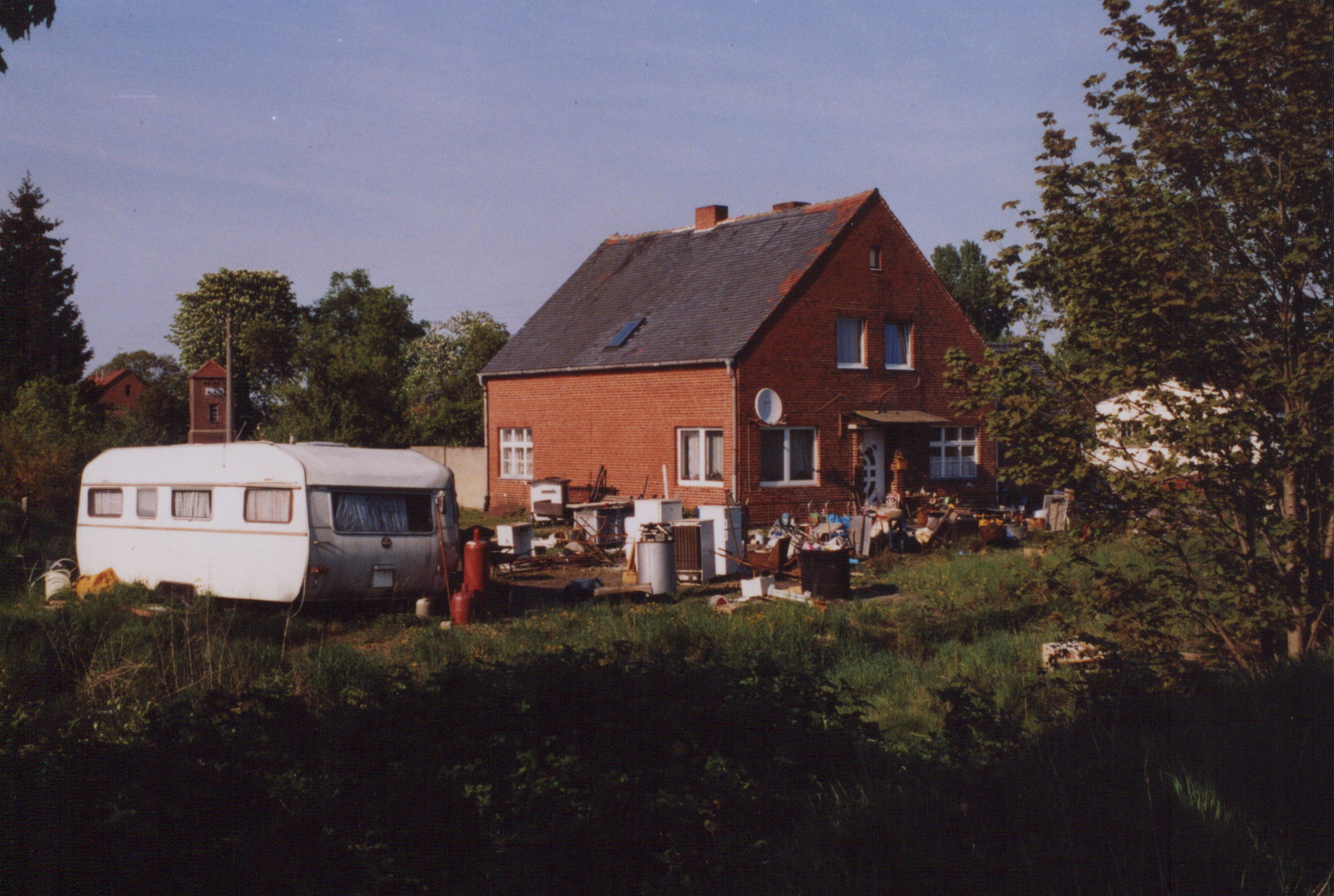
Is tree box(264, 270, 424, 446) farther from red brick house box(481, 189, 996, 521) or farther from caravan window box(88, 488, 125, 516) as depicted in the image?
caravan window box(88, 488, 125, 516)

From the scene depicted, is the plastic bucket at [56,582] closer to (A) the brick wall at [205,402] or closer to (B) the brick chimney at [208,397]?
(B) the brick chimney at [208,397]

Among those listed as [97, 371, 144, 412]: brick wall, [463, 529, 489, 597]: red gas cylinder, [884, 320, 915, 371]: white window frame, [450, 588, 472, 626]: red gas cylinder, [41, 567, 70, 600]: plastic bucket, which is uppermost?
[97, 371, 144, 412]: brick wall

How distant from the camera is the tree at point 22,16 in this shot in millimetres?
5684

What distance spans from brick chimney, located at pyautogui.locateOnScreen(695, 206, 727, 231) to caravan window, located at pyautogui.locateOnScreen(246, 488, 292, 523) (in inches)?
743

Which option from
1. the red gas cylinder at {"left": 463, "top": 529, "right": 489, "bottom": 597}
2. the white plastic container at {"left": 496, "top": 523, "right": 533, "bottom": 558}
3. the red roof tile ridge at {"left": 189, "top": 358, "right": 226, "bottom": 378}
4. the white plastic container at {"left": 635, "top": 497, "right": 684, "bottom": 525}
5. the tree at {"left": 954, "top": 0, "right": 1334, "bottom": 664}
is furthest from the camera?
the red roof tile ridge at {"left": 189, "top": 358, "right": 226, "bottom": 378}

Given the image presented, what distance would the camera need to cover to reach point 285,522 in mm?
A: 13852

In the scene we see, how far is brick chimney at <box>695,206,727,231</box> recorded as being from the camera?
101ft

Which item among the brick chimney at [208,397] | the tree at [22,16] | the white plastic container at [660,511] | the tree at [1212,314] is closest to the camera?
the tree at [22,16]

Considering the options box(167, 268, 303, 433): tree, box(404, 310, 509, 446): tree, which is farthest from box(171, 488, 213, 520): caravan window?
box(167, 268, 303, 433): tree

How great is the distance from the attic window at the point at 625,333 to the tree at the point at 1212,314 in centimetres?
1892

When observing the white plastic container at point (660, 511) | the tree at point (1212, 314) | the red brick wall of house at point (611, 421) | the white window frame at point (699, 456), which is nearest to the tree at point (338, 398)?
the red brick wall of house at point (611, 421)

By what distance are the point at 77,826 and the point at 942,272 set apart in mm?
62306

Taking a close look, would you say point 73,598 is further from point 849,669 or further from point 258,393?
point 258,393

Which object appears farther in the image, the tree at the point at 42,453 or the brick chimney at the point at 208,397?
the brick chimney at the point at 208,397
